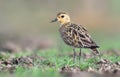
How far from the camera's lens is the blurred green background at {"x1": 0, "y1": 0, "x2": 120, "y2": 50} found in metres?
35.7

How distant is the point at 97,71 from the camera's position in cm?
1777

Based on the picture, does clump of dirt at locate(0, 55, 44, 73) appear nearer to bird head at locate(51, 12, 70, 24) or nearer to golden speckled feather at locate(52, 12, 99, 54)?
golden speckled feather at locate(52, 12, 99, 54)

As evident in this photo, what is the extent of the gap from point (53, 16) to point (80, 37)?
1851cm

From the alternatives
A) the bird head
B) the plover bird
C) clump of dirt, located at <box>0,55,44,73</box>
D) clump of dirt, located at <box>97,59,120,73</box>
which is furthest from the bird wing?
clump of dirt, located at <box>0,55,44,73</box>

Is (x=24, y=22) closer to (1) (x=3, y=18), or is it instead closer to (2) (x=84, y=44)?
(1) (x=3, y=18)

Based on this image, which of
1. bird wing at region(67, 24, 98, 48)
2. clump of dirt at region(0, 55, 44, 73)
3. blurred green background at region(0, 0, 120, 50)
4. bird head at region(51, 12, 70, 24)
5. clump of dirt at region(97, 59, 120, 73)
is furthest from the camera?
blurred green background at region(0, 0, 120, 50)

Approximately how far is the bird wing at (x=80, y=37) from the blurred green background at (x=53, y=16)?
43.7ft

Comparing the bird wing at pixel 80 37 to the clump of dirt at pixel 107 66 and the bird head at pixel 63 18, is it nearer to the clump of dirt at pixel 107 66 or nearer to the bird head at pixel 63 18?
the clump of dirt at pixel 107 66

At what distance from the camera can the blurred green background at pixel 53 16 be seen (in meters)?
35.7

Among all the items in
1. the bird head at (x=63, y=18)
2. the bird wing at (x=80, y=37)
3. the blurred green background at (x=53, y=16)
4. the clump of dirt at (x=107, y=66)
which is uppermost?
the blurred green background at (x=53, y=16)

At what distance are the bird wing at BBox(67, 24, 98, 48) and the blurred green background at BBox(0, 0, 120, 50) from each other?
13.3m

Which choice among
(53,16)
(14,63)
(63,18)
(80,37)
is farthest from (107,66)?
(53,16)

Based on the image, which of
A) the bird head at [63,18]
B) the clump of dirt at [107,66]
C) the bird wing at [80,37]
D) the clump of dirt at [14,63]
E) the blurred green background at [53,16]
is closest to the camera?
the clump of dirt at [107,66]

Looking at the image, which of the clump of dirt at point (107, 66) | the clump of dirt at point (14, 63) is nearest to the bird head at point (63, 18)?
the clump of dirt at point (14, 63)
